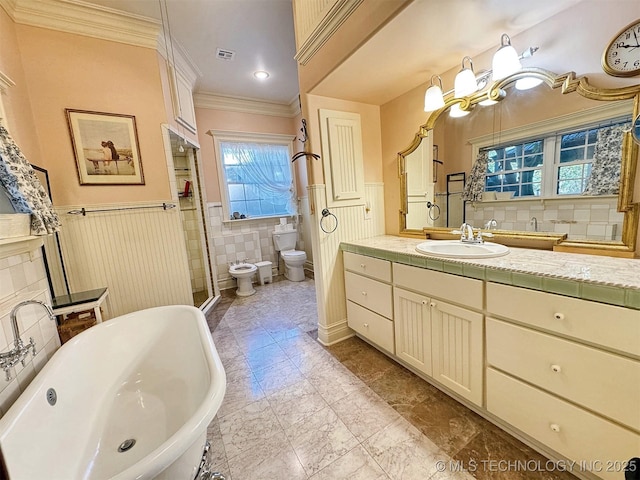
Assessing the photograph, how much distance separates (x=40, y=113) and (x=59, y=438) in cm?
233

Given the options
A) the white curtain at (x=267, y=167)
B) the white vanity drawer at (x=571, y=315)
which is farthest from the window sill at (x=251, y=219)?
the white vanity drawer at (x=571, y=315)

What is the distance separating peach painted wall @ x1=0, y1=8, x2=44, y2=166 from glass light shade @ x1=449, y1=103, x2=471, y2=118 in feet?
9.82

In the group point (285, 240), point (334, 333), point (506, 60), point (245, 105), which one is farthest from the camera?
point (285, 240)

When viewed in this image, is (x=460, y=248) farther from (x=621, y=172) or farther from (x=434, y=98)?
(x=434, y=98)

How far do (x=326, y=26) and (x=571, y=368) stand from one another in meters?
2.18

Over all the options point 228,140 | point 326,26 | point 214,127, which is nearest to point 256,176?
point 228,140

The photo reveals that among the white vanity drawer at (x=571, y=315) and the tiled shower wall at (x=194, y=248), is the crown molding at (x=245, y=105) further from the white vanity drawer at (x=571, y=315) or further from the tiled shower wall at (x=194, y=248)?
the white vanity drawer at (x=571, y=315)

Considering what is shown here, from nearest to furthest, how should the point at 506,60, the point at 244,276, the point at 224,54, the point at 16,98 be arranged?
the point at 506,60 < the point at 16,98 < the point at 224,54 < the point at 244,276

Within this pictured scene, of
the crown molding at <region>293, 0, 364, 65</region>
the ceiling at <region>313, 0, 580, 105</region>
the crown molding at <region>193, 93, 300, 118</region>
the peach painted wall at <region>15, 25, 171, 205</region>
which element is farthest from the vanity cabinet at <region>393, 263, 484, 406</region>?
the crown molding at <region>193, 93, 300, 118</region>

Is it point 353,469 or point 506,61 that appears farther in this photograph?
point 506,61

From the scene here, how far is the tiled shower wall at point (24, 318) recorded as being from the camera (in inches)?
43.2

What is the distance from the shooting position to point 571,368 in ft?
3.39

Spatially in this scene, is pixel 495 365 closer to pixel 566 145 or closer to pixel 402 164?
pixel 566 145

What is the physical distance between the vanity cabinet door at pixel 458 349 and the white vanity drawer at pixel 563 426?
79 mm
